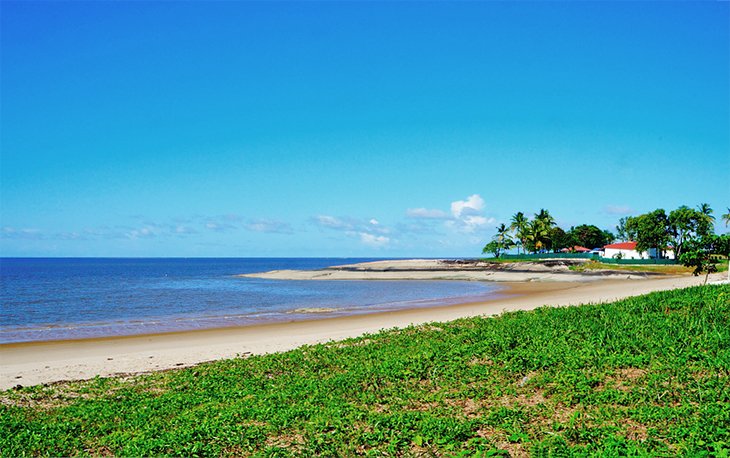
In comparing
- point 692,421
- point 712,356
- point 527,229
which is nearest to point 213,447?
point 692,421

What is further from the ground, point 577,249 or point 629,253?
point 577,249

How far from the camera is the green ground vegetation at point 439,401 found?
22.7 feet

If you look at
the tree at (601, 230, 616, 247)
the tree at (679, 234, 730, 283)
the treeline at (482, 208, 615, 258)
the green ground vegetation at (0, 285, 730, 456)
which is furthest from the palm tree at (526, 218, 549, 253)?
the green ground vegetation at (0, 285, 730, 456)

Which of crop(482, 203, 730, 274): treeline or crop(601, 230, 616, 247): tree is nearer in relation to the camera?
crop(482, 203, 730, 274): treeline

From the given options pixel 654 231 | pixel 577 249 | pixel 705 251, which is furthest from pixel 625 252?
pixel 705 251

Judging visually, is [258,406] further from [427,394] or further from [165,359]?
[165,359]

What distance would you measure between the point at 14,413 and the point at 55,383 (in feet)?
9.75

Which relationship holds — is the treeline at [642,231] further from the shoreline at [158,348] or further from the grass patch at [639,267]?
the shoreline at [158,348]

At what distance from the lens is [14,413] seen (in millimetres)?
9328

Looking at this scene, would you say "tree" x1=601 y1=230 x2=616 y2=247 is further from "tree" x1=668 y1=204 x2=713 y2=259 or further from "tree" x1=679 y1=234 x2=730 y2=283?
"tree" x1=679 y1=234 x2=730 y2=283

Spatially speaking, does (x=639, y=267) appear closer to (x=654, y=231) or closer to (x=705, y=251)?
(x=654, y=231)

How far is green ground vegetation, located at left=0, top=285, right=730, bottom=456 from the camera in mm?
6930

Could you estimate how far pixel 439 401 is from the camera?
845cm

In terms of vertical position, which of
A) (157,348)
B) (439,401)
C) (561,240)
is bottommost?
(157,348)
